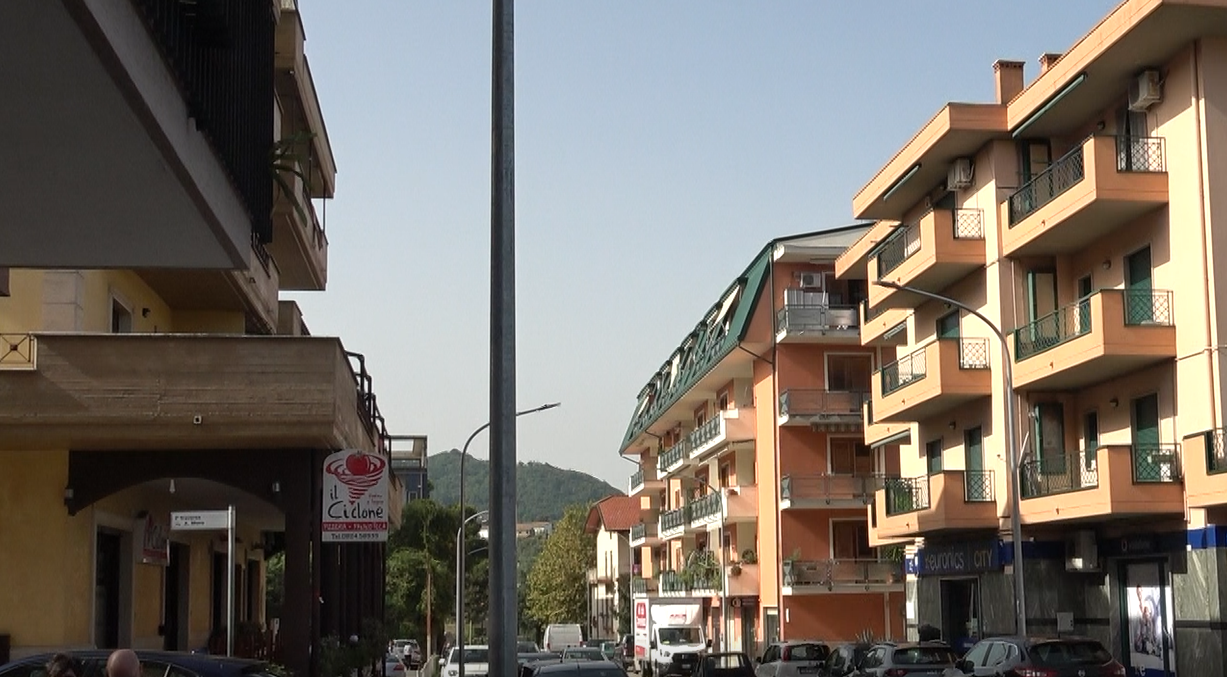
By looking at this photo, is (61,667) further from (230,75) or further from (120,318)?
(120,318)

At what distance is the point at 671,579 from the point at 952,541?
35.9m

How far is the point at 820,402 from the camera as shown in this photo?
56.4 m

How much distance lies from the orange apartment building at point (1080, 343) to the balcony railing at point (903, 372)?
0.09 m

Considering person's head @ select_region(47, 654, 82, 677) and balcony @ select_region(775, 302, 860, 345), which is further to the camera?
balcony @ select_region(775, 302, 860, 345)

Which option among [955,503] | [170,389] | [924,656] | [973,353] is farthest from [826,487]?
[170,389]

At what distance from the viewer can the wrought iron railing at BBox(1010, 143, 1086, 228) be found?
31500mm

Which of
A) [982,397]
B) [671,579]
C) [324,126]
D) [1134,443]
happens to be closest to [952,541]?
[982,397]

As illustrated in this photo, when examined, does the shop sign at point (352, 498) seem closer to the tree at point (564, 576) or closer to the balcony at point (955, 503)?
the balcony at point (955, 503)

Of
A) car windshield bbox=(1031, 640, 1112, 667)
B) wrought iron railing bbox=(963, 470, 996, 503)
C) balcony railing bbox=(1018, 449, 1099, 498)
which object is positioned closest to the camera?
car windshield bbox=(1031, 640, 1112, 667)

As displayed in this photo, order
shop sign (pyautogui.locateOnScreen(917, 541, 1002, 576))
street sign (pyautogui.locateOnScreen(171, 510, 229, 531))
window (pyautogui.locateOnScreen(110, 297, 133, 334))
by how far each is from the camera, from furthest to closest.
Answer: shop sign (pyautogui.locateOnScreen(917, 541, 1002, 576))
window (pyautogui.locateOnScreen(110, 297, 133, 334))
street sign (pyautogui.locateOnScreen(171, 510, 229, 531))

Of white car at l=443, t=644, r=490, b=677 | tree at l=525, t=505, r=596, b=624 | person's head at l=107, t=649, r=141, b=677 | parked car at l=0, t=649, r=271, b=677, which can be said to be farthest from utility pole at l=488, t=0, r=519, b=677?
tree at l=525, t=505, r=596, b=624

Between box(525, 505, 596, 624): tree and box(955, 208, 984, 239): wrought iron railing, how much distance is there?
83520 millimetres

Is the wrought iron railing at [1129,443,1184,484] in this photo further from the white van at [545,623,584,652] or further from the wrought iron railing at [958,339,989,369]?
the white van at [545,623,584,652]

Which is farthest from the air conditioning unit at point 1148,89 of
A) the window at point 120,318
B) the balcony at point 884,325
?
the window at point 120,318
